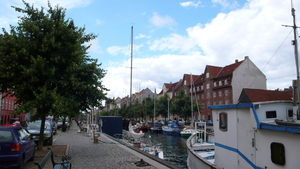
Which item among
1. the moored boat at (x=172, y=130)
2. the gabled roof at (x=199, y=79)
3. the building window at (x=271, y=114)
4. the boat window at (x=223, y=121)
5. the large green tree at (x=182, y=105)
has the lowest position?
the moored boat at (x=172, y=130)

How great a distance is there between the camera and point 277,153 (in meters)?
8.22

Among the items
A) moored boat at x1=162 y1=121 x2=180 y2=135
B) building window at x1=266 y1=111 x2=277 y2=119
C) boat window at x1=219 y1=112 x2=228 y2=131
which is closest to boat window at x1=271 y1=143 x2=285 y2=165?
building window at x1=266 y1=111 x2=277 y2=119

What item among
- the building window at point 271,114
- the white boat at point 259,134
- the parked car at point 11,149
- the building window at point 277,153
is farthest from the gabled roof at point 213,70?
the parked car at point 11,149

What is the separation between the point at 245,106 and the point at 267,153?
183cm

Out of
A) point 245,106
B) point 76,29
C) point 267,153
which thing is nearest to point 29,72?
point 76,29

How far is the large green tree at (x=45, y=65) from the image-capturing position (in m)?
11.1

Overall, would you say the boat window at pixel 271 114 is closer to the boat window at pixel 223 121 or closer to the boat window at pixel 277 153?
the boat window at pixel 277 153

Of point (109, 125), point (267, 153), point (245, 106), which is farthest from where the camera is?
point (109, 125)

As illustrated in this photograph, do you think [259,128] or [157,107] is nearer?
[259,128]

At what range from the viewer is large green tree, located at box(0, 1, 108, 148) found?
36.3ft

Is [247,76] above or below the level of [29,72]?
above

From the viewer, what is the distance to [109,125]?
34.1 metres

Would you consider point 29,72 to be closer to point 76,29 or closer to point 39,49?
point 39,49

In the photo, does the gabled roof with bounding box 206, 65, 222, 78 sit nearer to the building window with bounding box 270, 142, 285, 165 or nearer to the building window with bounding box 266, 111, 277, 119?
the building window with bounding box 266, 111, 277, 119
